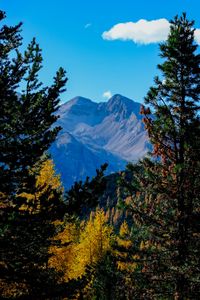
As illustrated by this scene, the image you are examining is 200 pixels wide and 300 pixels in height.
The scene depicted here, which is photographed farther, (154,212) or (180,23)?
(180,23)

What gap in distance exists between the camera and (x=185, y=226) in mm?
14219

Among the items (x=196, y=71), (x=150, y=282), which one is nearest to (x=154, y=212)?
(x=150, y=282)

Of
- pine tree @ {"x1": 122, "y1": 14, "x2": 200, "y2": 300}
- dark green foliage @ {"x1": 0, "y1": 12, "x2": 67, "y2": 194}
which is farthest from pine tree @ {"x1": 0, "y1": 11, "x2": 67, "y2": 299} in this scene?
pine tree @ {"x1": 122, "y1": 14, "x2": 200, "y2": 300}

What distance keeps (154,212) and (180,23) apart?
27.1 ft

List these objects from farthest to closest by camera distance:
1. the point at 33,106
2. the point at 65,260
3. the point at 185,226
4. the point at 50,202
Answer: the point at 65,260, the point at 185,226, the point at 33,106, the point at 50,202

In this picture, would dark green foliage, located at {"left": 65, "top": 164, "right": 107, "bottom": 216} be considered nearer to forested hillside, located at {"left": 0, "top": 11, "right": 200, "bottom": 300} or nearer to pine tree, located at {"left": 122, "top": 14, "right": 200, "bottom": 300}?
forested hillside, located at {"left": 0, "top": 11, "right": 200, "bottom": 300}

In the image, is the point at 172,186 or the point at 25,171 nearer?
the point at 25,171

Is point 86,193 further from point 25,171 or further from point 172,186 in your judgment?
point 172,186

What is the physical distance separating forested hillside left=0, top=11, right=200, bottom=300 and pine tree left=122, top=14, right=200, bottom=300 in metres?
0.04

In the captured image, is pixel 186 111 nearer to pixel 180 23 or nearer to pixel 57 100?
pixel 180 23

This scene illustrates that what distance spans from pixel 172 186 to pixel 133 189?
5.07 feet

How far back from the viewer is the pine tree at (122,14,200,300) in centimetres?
1406

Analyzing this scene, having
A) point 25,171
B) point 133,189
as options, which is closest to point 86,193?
point 25,171

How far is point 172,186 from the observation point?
48.6 ft
